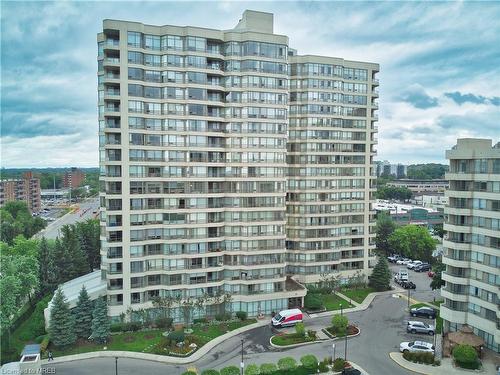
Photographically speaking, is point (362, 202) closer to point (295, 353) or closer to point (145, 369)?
point (295, 353)

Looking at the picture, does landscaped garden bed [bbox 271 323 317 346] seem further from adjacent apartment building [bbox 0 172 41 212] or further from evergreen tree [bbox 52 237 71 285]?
adjacent apartment building [bbox 0 172 41 212]

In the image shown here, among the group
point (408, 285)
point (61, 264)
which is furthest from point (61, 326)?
point (408, 285)

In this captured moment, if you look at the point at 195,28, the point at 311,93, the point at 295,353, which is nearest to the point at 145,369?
the point at 295,353

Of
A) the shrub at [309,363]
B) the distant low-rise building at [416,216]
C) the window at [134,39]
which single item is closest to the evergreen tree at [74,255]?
the window at [134,39]

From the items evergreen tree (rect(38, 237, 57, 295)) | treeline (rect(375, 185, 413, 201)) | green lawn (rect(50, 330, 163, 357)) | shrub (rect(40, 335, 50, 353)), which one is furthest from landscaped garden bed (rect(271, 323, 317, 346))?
treeline (rect(375, 185, 413, 201))

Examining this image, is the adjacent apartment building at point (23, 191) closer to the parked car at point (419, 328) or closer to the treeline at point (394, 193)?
the treeline at point (394, 193)

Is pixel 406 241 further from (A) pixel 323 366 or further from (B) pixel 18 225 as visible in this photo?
(B) pixel 18 225

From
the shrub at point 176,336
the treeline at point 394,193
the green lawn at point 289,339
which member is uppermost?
the treeline at point 394,193
